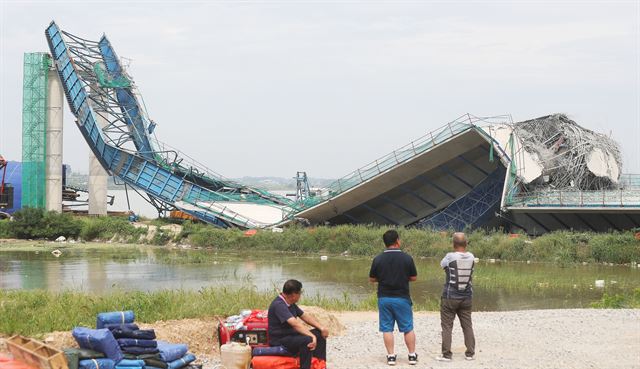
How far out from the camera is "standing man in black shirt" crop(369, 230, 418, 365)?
929cm

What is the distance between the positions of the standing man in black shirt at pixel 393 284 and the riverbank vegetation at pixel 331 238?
19.4 metres

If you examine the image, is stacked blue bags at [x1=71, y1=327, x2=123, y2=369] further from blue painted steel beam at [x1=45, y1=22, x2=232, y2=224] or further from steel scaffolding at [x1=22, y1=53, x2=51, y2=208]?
steel scaffolding at [x1=22, y1=53, x2=51, y2=208]

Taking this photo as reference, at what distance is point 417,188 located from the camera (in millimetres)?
36281

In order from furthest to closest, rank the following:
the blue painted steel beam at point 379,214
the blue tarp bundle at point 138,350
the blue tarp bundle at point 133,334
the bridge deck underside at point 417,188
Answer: the blue painted steel beam at point 379,214
the bridge deck underside at point 417,188
the blue tarp bundle at point 133,334
the blue tarp bundle at point 138,350

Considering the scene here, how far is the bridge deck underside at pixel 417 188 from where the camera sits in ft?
108

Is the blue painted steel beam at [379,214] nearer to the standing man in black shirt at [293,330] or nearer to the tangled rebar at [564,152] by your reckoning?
the tangled rebar at [564,152]

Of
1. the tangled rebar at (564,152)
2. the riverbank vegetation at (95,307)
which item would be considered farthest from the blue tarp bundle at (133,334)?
the tangled rebar at (564,152)

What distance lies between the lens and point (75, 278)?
22875mm

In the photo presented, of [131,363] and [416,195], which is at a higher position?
[416,195]

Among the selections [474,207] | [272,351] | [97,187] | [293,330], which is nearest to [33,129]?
[97,187]

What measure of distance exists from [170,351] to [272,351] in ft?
3.83

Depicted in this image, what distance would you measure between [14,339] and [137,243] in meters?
30.2

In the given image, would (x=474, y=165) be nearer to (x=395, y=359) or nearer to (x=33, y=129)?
(x=33, y=129)

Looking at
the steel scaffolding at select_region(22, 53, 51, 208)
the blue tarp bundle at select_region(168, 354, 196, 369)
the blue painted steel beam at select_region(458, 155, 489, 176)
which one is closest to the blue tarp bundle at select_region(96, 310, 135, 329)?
the blue tarp bundle at select_region(168, 354, 196, 369)
